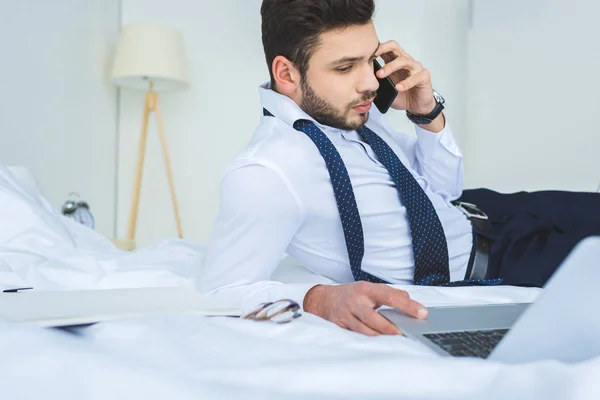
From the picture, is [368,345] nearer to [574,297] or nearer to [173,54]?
[574,297]

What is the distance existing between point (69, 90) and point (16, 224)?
169 cm

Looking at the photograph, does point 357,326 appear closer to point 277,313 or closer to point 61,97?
point 277,313

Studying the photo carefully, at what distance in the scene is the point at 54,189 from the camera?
115 inches

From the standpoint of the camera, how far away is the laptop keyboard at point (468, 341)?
540 millimetres

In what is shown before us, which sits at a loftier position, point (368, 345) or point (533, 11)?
point (533, 11)

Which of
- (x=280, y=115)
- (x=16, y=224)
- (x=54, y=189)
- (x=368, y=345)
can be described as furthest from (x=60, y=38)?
(x=368, y=345)

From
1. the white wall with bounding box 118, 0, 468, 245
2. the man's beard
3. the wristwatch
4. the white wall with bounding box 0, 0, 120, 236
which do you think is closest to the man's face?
the man's beard

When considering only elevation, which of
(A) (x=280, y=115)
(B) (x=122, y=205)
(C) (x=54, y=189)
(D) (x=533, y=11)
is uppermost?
(D) (x=533, y=11)

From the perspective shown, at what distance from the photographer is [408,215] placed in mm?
1277

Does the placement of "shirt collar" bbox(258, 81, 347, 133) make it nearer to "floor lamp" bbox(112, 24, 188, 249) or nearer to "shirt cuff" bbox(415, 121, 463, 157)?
"shirt cuff" bbox(415, 121, 463, 157)

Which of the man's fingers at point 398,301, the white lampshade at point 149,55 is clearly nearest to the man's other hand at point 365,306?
the man's fingers at point 398,301

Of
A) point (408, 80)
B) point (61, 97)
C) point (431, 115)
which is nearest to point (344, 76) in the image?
point (408, 80)

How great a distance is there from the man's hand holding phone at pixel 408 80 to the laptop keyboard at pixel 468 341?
87 centimetres

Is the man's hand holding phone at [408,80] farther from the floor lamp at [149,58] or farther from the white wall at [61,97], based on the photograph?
the floor lamp at [149,58]
